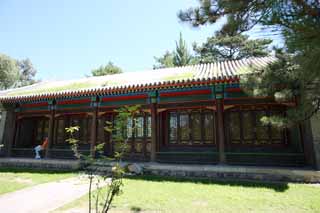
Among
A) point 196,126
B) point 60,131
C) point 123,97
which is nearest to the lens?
point 196,126

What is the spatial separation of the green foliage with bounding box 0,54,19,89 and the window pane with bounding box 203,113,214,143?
82.2 ft

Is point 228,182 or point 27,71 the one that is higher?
point 27,71

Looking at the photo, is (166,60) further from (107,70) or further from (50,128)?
(50,128)

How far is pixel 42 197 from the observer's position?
461cm

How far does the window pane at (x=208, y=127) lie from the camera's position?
790 centimetres

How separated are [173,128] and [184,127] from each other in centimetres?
49

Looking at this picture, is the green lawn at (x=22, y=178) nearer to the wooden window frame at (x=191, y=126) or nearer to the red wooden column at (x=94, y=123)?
the red wooden column at (x=94, y=123)

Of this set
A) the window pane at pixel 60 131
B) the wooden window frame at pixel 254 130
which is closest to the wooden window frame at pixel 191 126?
the wooden window frame at pixel 254 130

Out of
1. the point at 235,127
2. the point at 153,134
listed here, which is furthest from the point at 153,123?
the point at 235,127

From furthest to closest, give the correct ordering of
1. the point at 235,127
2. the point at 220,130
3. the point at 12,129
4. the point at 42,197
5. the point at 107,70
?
the point at 107,70, the point at 12,129, the point at 235,127, the point at 220,130, the point at 42,197

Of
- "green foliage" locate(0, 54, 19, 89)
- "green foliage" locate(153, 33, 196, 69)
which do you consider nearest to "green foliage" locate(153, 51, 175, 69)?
"green foliage" locate(153, 33, 196, 69)

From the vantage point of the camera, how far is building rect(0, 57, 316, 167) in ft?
22.0

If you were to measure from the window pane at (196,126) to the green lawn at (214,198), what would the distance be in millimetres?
2589

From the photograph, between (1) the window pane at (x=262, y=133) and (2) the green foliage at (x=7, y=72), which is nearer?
(1) the window pane at (x=262, y=133)
